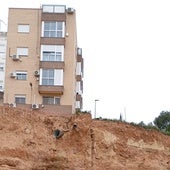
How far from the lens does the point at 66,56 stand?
5269cm

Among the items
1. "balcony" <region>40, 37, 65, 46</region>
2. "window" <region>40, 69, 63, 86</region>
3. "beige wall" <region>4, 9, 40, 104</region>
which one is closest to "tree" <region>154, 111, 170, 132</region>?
"window" <region>40, 69, 63, 86</region>

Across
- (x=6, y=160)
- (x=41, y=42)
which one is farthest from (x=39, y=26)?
(x=6, y=160)

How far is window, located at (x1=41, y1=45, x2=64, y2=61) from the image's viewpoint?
52438 mm

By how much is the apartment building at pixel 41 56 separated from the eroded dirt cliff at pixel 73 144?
1923cm

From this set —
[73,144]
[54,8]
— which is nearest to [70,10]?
[54,8]

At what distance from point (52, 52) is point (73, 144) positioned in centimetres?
2544

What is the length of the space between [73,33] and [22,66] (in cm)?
621

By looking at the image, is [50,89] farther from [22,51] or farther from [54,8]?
[54,8]

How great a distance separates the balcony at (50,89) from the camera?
51.3 m

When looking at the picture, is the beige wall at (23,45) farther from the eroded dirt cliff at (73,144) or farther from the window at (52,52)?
the eroded dirt cliff at (73,144)

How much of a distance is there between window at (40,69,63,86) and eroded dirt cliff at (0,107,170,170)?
768 inches

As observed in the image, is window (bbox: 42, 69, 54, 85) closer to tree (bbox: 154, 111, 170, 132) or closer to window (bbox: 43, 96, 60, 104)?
window (bbox: 43, 96, 60, 104)

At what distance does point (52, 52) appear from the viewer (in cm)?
5253

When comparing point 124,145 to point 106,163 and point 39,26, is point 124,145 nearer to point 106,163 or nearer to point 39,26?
point 106,163
